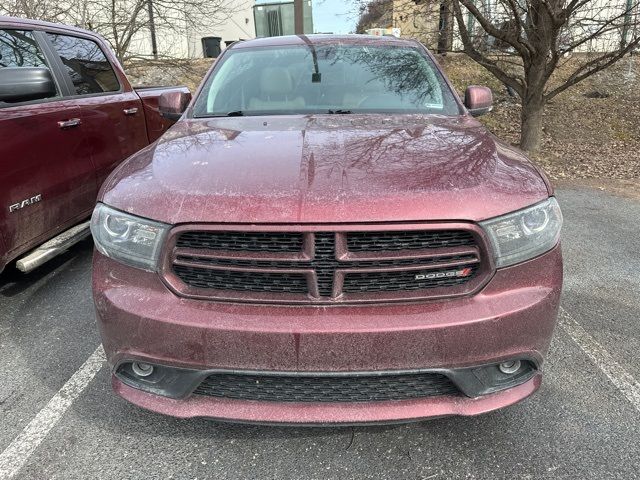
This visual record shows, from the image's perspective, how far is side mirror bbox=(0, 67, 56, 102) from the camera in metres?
3.01

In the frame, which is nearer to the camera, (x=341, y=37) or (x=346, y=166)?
(x=346, y=166)

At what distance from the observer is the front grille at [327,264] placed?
1.87m

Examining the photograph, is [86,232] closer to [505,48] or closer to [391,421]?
[391,421]

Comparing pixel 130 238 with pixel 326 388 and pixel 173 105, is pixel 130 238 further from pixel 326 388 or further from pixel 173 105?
pixel 173 105

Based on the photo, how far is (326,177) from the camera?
6.48 ft

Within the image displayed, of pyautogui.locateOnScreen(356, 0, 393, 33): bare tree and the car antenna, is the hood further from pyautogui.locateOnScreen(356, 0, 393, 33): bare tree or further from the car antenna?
pyautogui.locateOnScreen(356, 0, 393, 33): bare tree

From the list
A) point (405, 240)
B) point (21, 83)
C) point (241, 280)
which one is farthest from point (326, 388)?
point (21, 83)

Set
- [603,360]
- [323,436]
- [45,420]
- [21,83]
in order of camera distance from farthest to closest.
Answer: [21,83]
[603,360]
[45,420]
[323,436]

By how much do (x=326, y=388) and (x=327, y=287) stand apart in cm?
39

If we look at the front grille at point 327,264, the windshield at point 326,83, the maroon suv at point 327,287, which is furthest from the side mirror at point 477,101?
the front grille at point 327,264

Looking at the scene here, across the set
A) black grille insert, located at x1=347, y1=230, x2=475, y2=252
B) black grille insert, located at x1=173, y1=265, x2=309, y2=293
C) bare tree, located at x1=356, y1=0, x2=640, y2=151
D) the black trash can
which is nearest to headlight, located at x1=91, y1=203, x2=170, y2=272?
black grille insert, located at x1=173, y1=265, x2=309, y2=293

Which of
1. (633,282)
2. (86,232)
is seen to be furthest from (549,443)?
(86,232)

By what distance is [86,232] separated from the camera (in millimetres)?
3900

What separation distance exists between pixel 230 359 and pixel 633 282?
3.45 metres
